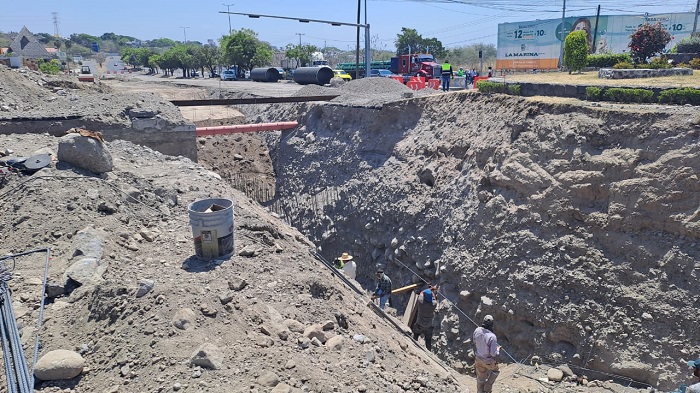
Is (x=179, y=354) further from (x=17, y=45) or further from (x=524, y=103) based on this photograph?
(x=17, y=45)

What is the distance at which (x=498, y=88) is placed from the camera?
52.9ft

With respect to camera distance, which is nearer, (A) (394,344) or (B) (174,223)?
(A) (394,344)

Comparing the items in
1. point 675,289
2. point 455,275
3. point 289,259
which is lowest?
point 455,275

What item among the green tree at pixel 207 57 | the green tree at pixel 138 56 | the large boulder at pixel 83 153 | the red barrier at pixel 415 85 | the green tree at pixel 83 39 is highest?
the green tree at pixel 83 39

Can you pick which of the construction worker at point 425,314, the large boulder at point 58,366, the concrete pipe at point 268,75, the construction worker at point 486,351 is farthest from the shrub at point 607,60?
the concrete pipe at point 268,75

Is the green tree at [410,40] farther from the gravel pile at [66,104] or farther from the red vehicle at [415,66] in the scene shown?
the gravel pile at [66,104]

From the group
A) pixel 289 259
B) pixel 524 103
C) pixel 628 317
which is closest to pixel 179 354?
pixel 289 259

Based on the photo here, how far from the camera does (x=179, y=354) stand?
5059 millimetres

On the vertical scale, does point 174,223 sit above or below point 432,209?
above

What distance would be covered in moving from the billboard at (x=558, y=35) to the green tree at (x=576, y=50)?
16855mm

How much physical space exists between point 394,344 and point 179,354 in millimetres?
3512

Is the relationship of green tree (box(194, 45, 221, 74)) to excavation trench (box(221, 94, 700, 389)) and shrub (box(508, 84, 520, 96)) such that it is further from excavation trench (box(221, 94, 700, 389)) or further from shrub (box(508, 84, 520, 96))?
shrub (box(508, 84, 520, 96))

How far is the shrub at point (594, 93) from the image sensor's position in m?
13.5

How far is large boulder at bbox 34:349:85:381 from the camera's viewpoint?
4.85m
